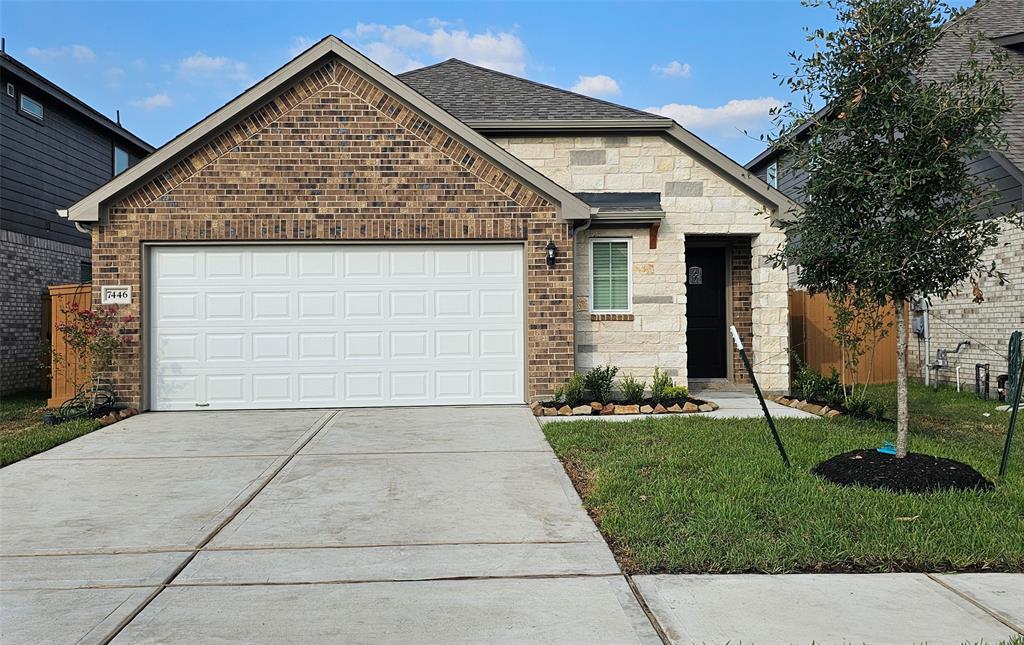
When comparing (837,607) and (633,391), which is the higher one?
(633,391)

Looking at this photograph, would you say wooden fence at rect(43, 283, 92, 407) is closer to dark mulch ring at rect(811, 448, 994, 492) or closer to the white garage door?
the white garage door

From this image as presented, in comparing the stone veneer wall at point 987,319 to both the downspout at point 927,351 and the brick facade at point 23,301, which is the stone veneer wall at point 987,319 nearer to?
the downspout at point 927,351

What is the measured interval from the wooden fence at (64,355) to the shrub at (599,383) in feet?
23.7

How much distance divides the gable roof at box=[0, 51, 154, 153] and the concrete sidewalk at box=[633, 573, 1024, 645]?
1555 centimetres

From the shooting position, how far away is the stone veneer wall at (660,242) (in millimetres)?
11969

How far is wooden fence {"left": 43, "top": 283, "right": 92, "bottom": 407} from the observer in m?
11.1

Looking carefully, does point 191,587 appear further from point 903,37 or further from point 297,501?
point 903,37

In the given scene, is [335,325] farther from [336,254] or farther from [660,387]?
[660,387]

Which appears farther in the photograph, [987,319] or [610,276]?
[987,319]

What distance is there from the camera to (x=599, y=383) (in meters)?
11.0

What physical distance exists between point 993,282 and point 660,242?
19.1 feet

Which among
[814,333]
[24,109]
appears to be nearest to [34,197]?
[24,109]

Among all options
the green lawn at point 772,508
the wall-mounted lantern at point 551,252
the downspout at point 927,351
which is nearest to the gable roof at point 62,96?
the wall-mounted lantern at point 551,252

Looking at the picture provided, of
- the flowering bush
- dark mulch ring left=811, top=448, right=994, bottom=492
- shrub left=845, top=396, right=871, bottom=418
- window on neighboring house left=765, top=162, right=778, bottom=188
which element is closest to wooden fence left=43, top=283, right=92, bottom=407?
the flowering bush
